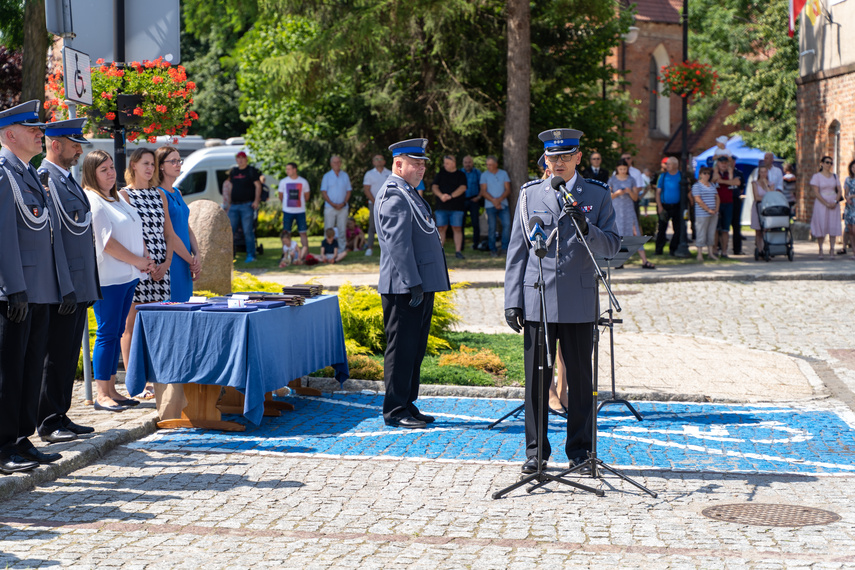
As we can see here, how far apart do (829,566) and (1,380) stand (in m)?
4.84

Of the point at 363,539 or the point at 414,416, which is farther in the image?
the point at 414,416

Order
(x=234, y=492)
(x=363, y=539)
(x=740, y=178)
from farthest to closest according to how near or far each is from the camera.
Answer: (x=740, y=178)
(x=234, y=492)
(x=363, y=539)

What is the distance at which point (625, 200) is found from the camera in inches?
697

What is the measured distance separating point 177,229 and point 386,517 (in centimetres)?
433

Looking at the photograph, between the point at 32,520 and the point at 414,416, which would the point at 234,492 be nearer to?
the point at 32,520

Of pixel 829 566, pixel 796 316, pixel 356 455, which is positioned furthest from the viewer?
pixel 796 316

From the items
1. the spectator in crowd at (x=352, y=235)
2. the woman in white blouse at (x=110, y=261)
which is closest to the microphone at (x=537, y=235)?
the woman in white blouse at (x=110, y=261)

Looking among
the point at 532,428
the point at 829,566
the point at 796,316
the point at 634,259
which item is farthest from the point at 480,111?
the point at 829,566

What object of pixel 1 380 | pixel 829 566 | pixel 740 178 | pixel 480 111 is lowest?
pixel 829 566

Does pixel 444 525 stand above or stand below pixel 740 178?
below

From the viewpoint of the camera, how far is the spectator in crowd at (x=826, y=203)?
20.3 meters

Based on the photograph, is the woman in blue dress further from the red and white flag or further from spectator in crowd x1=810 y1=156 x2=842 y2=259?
the red and white flag

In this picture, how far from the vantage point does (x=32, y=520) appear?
18.7 ft

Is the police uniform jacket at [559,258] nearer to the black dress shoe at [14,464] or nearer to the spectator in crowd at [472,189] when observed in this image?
the black dress shoe at [14,464]
